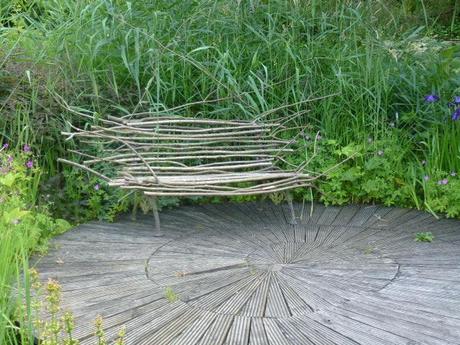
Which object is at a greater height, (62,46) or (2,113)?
(62,46)

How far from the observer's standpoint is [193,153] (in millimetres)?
3514

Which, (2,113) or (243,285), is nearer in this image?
(243,285)

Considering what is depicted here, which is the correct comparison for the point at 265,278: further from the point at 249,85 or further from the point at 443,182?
the point at 249,85

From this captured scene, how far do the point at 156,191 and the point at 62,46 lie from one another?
150 cm

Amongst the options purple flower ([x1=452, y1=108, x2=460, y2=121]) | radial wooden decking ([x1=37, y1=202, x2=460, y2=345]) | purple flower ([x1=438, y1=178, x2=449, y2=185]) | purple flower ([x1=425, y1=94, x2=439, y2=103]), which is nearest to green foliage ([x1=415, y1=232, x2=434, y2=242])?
radial wooden decking ([x1=37, y1=202, x2=460, y2=345])

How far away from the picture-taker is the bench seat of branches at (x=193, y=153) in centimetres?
309

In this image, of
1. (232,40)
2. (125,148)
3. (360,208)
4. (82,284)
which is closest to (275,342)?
(82,284)

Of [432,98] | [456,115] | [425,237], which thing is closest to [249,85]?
[432,98]

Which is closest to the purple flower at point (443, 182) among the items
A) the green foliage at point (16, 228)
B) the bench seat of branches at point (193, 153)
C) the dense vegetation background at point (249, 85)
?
the dense vegetation background at point (249, 85)

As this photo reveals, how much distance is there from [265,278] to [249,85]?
68.1 inches

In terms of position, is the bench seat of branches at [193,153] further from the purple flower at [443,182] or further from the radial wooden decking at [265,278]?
the purple flower at [443,182]

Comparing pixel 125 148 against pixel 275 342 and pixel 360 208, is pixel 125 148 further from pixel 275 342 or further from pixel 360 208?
pixel 275 342

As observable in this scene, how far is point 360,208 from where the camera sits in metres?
3.39

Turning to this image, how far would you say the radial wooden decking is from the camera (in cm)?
194
